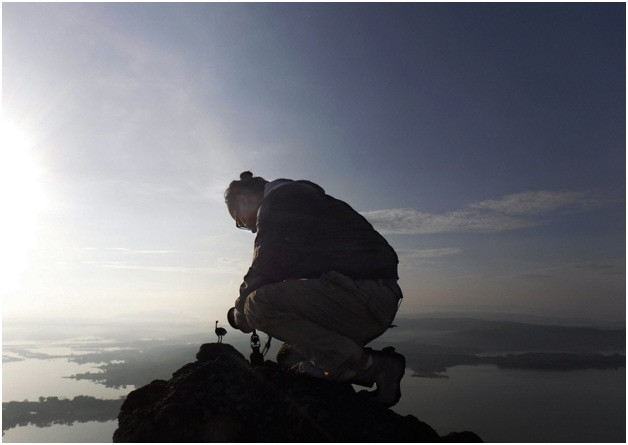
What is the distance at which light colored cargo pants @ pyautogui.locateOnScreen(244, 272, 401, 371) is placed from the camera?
4945 mm

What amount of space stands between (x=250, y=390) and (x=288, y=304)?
110 cm

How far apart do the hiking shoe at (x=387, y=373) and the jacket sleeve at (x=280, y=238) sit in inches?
56.0

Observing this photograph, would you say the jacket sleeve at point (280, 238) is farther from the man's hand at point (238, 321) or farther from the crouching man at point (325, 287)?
the man's hand at point (238, 321)

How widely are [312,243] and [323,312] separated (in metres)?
0.82

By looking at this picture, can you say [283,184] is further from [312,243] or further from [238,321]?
[238,321]

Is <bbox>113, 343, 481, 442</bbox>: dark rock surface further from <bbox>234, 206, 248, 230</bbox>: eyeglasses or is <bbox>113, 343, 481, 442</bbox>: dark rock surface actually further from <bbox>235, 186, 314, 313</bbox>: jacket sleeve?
<bbox>234, 206, 248, 230</bbox>: eyeglasses

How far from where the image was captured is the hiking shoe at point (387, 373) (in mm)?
5141

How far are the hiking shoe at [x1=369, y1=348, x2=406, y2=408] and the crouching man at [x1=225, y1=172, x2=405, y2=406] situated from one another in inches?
0.5

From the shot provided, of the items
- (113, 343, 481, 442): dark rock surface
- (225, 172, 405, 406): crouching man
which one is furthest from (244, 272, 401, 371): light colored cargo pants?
(113, 343, 481, 442): dark rock surface

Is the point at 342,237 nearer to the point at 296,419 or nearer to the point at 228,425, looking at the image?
the point at 296,419

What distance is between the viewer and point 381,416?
4.68m

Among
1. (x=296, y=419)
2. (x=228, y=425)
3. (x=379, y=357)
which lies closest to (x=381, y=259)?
(x=379, y=357)

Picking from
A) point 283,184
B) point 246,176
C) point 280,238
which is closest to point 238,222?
point 246,176

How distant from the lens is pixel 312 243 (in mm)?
5137
